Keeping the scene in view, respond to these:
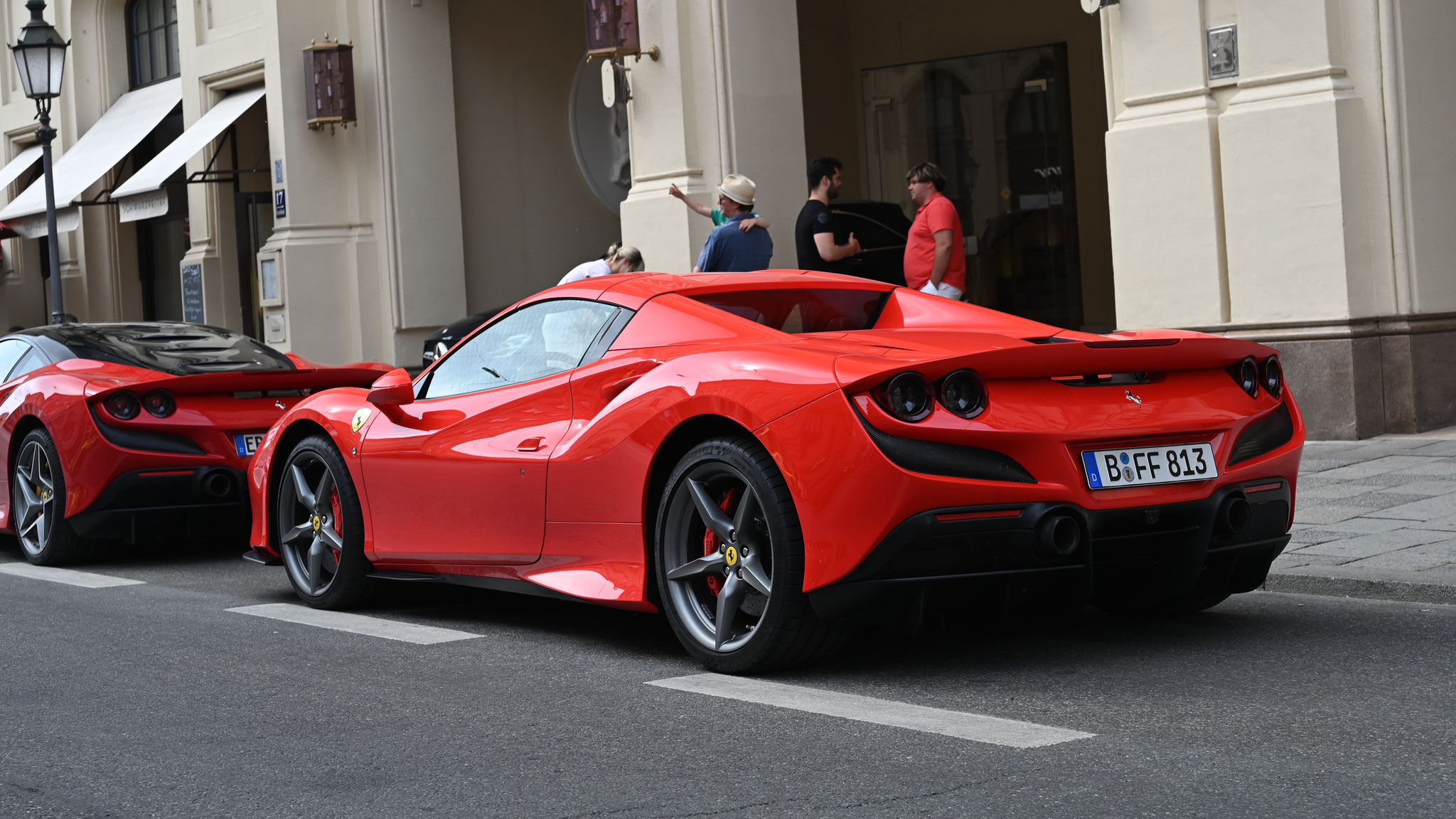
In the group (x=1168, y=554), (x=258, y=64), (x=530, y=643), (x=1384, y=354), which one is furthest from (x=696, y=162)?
(x=1168, y=554)

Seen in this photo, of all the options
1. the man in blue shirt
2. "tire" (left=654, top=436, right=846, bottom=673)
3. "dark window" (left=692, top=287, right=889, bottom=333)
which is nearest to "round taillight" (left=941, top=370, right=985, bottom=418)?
"tire" (left=654, top=436, right=846, bottom=673)

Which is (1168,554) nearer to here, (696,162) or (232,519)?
(232,519)

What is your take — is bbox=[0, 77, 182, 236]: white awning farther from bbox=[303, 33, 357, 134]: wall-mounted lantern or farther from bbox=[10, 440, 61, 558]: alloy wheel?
bbox=[10, 440, 61, 558]: alloy wheel

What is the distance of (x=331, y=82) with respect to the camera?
17.6 meters

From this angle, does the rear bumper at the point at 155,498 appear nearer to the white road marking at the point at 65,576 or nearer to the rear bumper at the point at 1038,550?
the white road marking at the point at 65,576

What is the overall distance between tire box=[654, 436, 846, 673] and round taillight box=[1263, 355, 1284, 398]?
153 cm

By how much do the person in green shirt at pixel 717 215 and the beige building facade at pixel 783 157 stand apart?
0.76 meters

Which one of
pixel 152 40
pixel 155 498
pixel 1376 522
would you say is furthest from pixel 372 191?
pixel 1376 522

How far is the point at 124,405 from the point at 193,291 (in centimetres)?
1319

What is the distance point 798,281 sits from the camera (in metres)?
5.79

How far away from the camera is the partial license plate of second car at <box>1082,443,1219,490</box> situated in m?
4.68

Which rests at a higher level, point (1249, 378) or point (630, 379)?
point (630, 379)

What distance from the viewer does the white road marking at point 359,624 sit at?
5.94 metres

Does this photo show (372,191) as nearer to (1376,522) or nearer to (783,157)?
(783,157)
